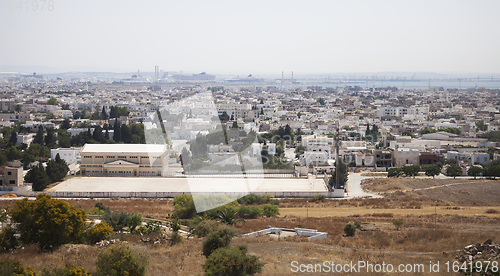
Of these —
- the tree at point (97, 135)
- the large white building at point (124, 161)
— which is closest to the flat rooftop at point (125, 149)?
the large white building at point (124, 161)

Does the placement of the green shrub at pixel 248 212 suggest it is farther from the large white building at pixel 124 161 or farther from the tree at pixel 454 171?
the tree at pixel 454 171

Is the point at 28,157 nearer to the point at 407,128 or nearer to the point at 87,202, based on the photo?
the point at 87,202

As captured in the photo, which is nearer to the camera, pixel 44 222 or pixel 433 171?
pixel 44 222

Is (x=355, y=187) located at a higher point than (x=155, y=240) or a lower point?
lower

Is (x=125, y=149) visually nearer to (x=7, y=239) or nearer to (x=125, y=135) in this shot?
(x=125, y=135)

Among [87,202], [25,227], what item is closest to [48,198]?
[25,227]

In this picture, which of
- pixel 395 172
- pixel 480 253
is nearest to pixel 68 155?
pixel 395 172
